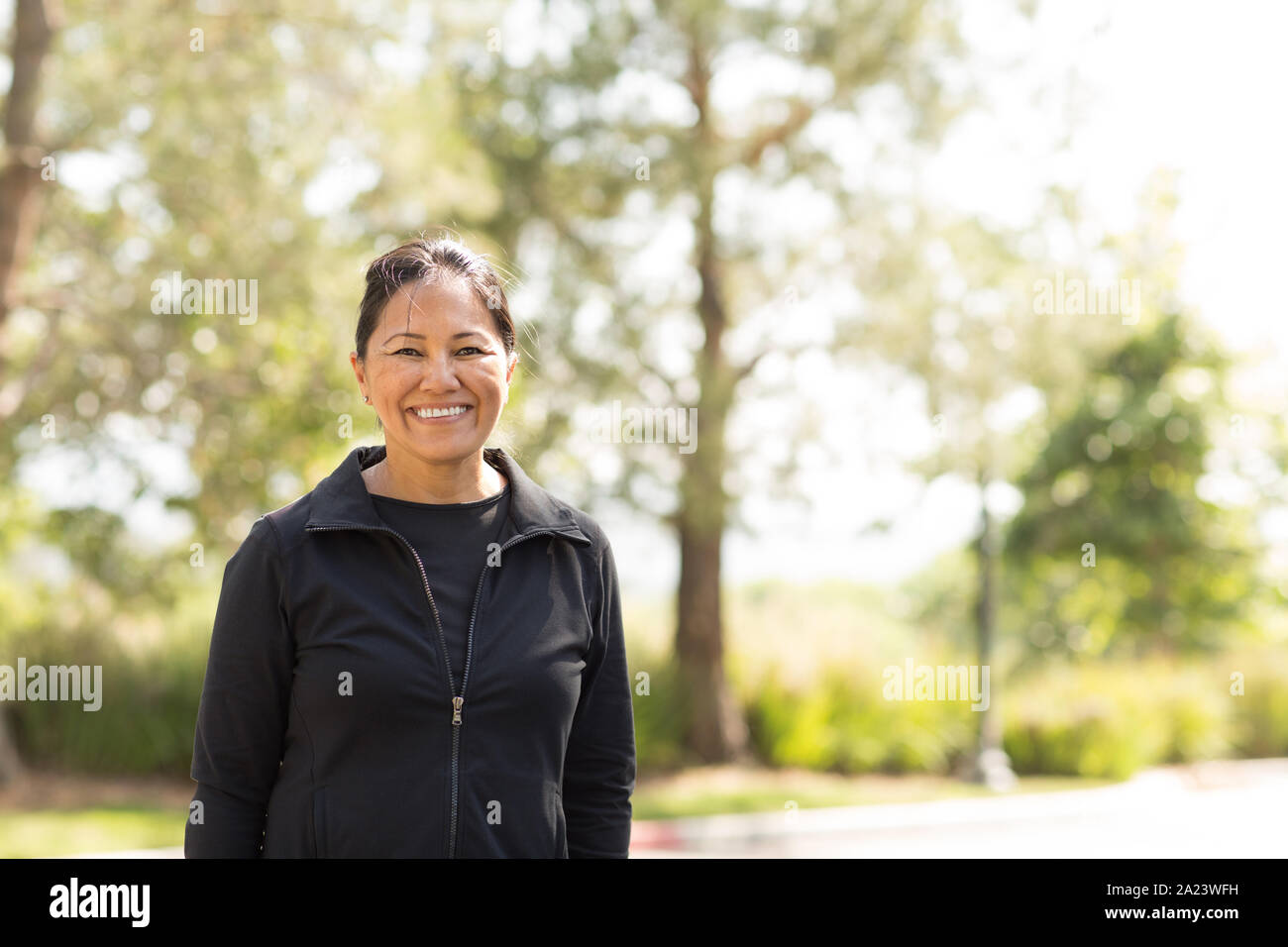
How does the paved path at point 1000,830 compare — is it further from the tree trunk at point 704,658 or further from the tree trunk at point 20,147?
the tree trunk at point 20,147

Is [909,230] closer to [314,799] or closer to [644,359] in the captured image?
[644,359]

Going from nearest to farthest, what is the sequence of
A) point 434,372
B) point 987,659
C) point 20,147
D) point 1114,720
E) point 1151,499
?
point 434,372 < point 20,147 < point 987,659 < point 1114,720 < point 1151,499

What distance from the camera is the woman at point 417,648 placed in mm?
2025

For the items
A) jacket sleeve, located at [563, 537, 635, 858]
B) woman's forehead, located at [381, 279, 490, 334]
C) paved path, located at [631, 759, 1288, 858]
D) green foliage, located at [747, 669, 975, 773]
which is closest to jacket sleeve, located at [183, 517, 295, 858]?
woman's forehead, located at [381, 279, 490, 334]

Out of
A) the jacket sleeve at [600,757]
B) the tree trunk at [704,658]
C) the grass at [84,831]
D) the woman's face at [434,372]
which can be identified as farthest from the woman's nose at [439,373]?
the tree trunk at [704,658]

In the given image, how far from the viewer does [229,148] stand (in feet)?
32.4

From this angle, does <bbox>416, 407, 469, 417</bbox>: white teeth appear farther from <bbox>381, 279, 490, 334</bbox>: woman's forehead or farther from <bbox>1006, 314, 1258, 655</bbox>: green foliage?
<bbox>1006, 314, 1258, 655</bbox>: green foliage

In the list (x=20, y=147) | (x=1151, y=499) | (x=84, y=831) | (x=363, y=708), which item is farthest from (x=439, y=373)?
(x=1151, y=499)

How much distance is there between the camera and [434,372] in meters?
2.14

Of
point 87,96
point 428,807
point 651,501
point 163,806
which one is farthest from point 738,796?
point 428,807

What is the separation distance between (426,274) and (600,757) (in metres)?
0.96

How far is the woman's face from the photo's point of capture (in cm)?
215

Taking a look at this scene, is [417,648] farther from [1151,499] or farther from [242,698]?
[1151,499]

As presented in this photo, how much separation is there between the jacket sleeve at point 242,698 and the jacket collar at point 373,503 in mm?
113
